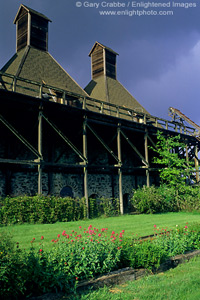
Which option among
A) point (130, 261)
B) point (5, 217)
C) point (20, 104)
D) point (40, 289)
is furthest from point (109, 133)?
point (40, 289)

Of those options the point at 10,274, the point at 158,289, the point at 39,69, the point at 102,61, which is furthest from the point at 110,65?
the point at 10,274

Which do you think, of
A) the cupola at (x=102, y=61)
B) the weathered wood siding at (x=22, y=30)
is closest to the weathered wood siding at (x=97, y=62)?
Answer: the cupola at (x=102, y=61)

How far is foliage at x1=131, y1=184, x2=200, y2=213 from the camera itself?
15.8 metres

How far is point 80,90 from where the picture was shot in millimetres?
19375

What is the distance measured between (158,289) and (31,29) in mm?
18834

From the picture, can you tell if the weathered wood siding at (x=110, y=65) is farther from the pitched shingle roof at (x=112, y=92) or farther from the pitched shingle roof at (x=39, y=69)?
the pitched shingle roof at (x=39, y=69)

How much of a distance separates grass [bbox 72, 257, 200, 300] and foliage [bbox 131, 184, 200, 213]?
10.5 meters

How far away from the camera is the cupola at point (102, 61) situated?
24825 mm

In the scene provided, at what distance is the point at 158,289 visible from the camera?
4418mm

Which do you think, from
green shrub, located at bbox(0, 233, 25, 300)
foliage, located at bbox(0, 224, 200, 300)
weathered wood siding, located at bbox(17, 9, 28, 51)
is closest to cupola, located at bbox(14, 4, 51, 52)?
weathered wood siding, located at bbox(17, 9, 28, 51)

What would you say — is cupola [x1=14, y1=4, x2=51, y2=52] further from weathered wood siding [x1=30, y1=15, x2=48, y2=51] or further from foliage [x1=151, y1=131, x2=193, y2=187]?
foliage [x1=151, y1=131, x2=193, y2=187]

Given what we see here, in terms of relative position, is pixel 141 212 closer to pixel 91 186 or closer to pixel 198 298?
pixel 91 186

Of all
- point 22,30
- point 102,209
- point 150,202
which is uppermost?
point 22,30

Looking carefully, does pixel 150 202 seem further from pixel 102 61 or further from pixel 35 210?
pixel 102 61
